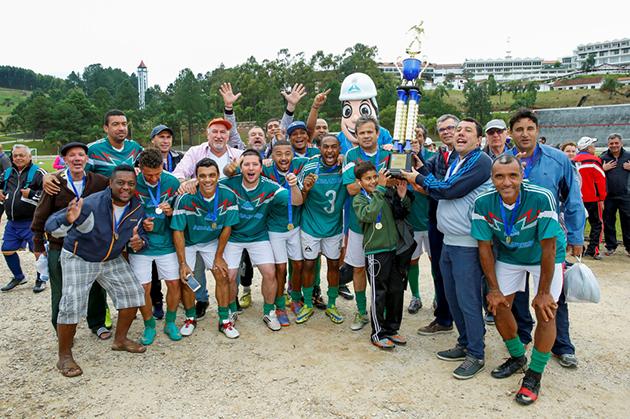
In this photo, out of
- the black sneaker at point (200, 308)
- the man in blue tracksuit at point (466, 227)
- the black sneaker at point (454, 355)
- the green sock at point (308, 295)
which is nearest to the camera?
the man in blue tracksuit at point (466, 227)

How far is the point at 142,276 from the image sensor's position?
15.0 ft

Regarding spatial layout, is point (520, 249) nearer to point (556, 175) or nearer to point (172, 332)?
point (556, 175)

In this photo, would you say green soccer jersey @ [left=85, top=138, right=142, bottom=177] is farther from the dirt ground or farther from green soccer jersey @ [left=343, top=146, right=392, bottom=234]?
green soccer jersey @ [left=343, top=146, right=392, bottom=234]

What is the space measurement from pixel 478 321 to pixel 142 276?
3282mm

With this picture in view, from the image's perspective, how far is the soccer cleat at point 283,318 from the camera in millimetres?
5094

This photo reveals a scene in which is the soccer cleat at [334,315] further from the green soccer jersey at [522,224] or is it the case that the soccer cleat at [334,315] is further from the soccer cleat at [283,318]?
the green soccer jersey at [522,224]

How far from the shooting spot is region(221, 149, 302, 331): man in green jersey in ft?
16.0

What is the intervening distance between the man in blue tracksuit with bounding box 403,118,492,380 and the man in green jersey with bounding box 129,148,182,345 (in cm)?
262

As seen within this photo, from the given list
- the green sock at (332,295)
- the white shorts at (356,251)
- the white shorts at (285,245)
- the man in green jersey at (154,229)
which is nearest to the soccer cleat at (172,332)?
the man in green jersey at (154,229)

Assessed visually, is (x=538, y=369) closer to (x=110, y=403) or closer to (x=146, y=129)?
(x=110, y=403)

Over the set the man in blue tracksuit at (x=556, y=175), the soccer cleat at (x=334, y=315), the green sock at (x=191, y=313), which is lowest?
the soccer cleat at (x=334, y=315)

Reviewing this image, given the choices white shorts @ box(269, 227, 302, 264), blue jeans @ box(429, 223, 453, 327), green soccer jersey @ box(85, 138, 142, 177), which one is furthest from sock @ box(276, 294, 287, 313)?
green soccer jersey @ box(85, 138, 142, 177)

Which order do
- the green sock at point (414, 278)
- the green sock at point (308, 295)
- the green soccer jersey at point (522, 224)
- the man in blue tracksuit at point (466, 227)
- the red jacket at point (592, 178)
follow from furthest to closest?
the red jacket at point (592, 178) < the green sock at point (414, 278) < the green sock at point (308, 295) < the man in blue tracksuit at point (466, 227) < the green soccer jersey at point (522, 224)

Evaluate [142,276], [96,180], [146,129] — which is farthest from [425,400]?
[146,129]
